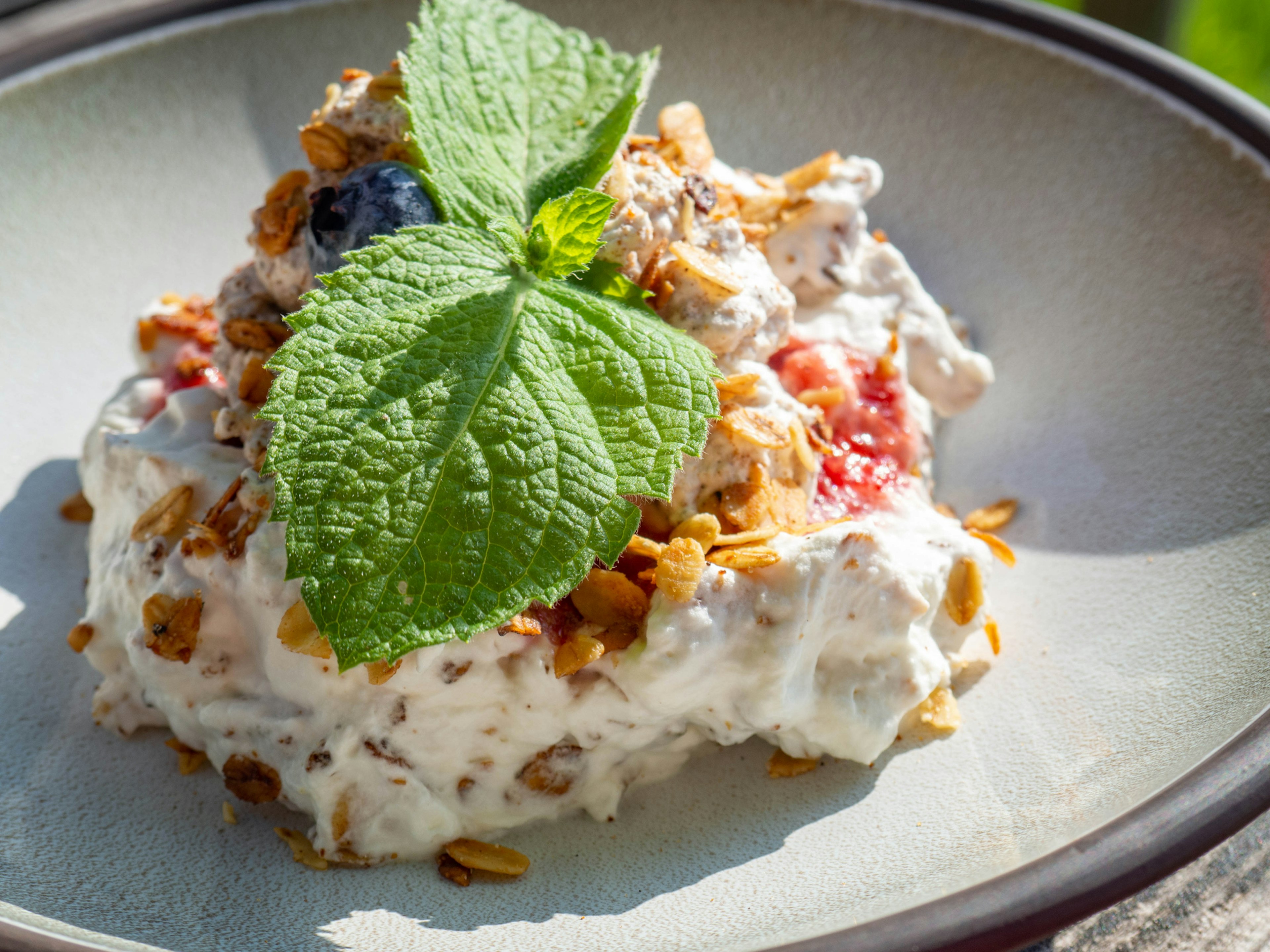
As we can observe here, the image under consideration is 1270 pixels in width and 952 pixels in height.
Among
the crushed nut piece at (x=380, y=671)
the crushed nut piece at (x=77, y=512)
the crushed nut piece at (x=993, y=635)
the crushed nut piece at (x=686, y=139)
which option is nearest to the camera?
the crushed nut piece at (x=380, y=671)

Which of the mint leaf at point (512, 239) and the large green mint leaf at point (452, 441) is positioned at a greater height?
the mint leaf at point (512, 239)

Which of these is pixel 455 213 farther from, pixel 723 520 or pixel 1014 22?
pixel 1014 22

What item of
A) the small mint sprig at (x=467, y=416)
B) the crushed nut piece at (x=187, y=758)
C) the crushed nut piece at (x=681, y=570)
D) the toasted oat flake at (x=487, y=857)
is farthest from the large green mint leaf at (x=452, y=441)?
the crushed nut piece at (x=187, y=758)

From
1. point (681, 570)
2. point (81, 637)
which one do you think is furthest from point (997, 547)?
point (81, 637)

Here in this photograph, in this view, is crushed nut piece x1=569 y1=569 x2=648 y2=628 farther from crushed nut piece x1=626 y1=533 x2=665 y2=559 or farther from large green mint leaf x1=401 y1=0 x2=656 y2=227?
large green mint leaf x1=401 y1=0 x2=656 y2=227

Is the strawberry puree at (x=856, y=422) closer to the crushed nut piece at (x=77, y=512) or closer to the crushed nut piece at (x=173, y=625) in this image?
the crushed nut piece at (x=173, y=625)

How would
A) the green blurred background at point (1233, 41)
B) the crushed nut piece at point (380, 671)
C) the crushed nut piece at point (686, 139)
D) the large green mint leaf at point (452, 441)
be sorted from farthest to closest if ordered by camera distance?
the green blurred background at point (1233, 41) < the crushed nut piece at point (686, 139) < the crushed nut piece at point (380, 671) < the large green mint leaf at point (452, 441)

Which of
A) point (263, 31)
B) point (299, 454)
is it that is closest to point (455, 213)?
point (299, 454)
